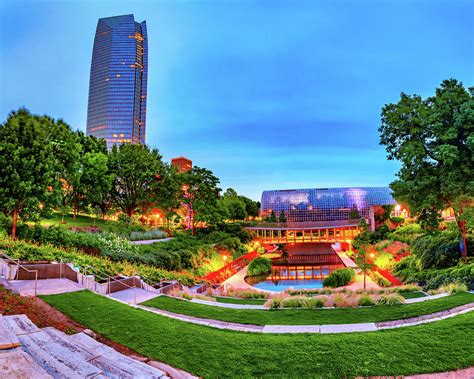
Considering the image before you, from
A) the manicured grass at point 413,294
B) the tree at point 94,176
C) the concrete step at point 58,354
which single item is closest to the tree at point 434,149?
the manicured grass at point 413,294

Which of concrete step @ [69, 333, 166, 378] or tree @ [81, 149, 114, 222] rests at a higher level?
tree @ [81, 149, 114, 222]

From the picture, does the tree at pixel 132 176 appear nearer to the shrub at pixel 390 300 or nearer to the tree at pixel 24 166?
the tree at pixel 24 166

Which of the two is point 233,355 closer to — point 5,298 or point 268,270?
point 5,298

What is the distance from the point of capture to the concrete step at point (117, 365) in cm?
512

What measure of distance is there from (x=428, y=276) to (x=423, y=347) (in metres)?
12.6

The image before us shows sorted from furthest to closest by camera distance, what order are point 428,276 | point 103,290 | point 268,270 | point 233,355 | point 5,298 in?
point 268,270 < point 428,276 < point 103,290 < point 5,298 < point 233,355

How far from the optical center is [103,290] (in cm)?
1179

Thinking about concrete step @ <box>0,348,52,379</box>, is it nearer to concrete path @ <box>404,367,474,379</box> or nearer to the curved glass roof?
concrete path @ <box>404,367,474,379</box>

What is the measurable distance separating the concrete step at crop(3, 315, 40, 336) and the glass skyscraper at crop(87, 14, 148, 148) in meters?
168

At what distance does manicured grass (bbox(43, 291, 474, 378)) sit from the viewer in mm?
5734

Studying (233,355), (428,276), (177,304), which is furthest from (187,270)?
(233,355)

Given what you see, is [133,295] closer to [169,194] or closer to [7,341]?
[7,341]

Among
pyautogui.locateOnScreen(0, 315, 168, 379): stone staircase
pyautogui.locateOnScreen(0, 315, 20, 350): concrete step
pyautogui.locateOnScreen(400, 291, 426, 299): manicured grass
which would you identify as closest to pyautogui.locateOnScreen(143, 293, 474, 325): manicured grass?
pyautogui.locateOnScreen(400, 291, 426, 299): manicured grass

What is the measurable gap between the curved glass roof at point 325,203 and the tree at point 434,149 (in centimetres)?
5352
